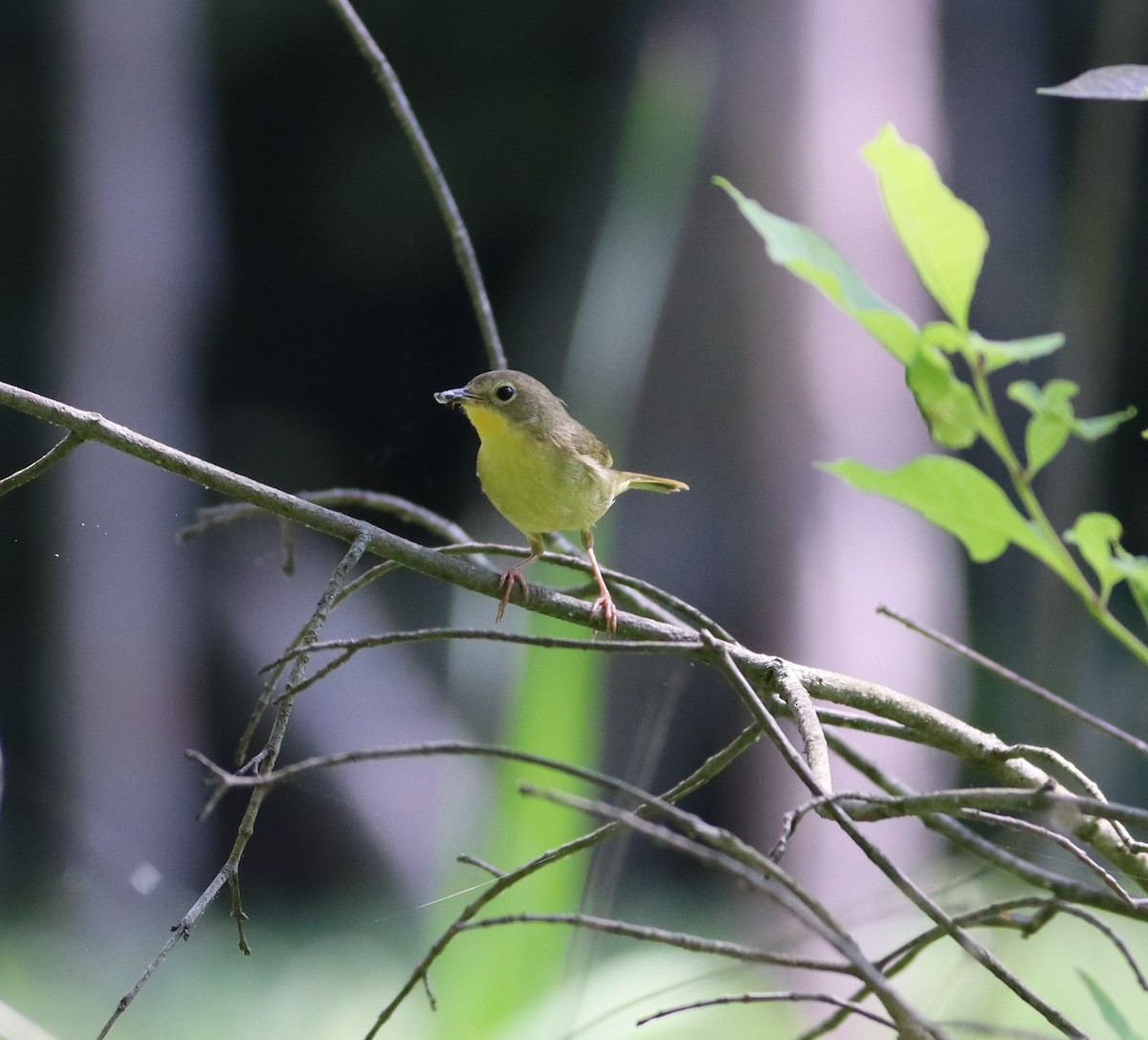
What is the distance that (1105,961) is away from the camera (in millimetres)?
1689

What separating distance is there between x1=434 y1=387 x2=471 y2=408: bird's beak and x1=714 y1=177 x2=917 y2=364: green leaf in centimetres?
82

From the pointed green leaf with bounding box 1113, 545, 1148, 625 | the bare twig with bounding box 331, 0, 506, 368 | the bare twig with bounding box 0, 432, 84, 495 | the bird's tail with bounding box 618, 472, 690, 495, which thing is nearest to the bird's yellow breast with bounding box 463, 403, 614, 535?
the bird's tail with bounding box 618, 472, 690, 495

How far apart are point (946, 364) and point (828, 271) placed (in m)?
0.07

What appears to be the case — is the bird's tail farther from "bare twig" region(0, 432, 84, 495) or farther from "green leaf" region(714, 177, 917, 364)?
"green leaf" region(714, 177, 917, 364)

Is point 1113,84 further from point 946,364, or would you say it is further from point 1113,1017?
point 1113,1017

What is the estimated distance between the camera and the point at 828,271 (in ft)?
1.56

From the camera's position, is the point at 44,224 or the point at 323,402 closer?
the point at 323,402

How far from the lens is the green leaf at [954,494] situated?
478mm

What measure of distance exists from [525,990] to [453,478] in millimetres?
825

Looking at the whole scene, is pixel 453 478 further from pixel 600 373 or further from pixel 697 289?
pixel 697 289

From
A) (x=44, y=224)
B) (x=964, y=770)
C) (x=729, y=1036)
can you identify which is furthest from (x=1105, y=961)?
(x=44, y=224)

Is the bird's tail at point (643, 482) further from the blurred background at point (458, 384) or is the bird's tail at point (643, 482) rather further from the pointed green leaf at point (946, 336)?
the pointed green leaf at point (946, 336)

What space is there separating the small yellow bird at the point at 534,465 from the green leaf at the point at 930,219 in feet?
3.20

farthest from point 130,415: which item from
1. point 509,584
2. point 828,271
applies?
point 828,271
